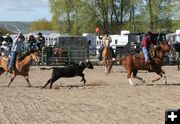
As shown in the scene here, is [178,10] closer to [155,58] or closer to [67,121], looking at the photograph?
[155,58]

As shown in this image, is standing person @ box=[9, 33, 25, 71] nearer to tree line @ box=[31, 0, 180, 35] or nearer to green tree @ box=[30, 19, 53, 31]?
tree line @ box=[31, 0, 180, 35]

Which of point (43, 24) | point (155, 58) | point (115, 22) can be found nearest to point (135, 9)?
point (115, 22)

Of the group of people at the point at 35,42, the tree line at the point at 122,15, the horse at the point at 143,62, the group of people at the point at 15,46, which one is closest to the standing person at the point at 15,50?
the group of people at the point at 15,46

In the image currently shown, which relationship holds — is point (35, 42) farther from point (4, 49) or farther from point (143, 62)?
point (143, 62)

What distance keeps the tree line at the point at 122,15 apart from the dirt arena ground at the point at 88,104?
139 ft

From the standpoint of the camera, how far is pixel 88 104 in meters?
12.0

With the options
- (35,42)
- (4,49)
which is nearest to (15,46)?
(4,49)

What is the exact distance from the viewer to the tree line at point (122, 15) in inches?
2329

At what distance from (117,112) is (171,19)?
51.8 m

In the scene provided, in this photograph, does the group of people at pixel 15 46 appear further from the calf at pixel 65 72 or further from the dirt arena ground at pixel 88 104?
the calf at pixel 65 72

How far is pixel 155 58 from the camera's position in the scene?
17.9 metres

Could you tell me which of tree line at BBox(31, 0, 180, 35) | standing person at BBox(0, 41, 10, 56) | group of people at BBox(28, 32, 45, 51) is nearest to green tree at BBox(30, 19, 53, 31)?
tree line at BBox(31, 0, 180, 35)

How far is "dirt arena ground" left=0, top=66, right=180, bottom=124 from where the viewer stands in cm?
955

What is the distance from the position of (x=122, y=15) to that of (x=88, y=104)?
167ft
